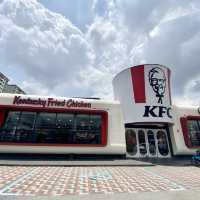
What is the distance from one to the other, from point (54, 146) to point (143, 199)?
31.2 feet

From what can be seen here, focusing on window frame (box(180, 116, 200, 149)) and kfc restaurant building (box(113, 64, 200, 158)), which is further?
window frame (box(180, 116, 200, 149))

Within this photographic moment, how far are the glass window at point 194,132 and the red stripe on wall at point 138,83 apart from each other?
5.91 meters

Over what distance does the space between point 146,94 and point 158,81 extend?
1.77m

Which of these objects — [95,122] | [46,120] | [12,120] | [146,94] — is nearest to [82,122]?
[95,122]

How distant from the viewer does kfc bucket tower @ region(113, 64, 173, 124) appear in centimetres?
1515

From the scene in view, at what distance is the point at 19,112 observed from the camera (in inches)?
563

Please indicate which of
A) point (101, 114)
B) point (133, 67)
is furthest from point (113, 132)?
point (133, 67)

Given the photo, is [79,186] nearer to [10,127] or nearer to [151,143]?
[10,127]

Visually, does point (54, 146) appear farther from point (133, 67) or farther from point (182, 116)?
point (182, 116)

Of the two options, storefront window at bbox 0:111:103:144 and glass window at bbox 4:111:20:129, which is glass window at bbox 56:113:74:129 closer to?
storefront window at bbox 0:111:103:144

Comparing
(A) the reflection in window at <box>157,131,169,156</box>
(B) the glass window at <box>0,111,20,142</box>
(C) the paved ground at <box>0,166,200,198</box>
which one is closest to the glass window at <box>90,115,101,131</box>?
(B) the glass window at <box>0,111,20,142</box>

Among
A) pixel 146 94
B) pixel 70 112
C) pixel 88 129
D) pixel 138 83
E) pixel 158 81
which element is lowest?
pixel 88 129

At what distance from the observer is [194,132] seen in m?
17.2

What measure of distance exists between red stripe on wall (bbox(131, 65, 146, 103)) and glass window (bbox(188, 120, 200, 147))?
233 inches
